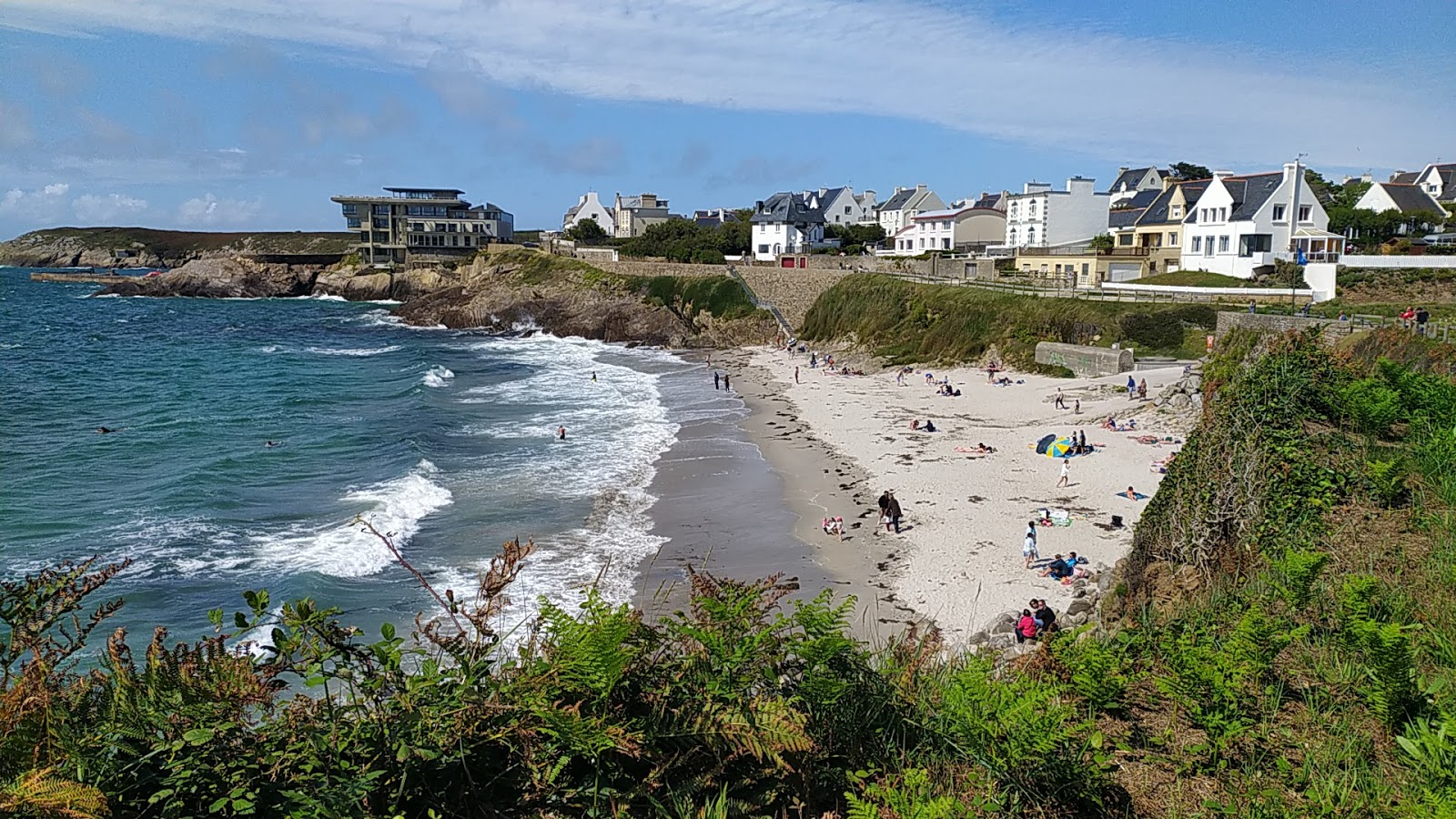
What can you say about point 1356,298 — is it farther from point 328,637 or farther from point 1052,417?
point 328,637

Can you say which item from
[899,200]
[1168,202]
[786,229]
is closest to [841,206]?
[899,200]

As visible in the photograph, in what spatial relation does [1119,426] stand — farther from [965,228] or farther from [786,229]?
[786,229]

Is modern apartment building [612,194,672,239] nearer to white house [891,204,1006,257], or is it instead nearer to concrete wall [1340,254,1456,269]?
white house [891,204,1006,257]

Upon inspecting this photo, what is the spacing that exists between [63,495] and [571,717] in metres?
25.7

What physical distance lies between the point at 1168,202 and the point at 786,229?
35.1m

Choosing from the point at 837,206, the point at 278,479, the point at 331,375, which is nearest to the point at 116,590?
the point at 278,479

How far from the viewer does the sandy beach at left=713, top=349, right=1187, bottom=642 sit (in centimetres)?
1698

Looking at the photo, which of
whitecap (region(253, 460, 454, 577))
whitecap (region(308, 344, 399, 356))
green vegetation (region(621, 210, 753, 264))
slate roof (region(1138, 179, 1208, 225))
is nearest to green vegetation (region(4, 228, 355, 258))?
green vegetation (region(621, 210, 753, 264))

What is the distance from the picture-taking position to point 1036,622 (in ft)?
43.6

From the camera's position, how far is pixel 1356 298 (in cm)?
3728

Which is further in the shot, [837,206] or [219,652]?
[837,206]

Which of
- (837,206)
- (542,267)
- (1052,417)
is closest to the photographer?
(1052,417)

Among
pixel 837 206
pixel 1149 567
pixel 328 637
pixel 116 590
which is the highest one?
pixel 837 206

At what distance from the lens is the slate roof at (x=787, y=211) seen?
3327 inches
